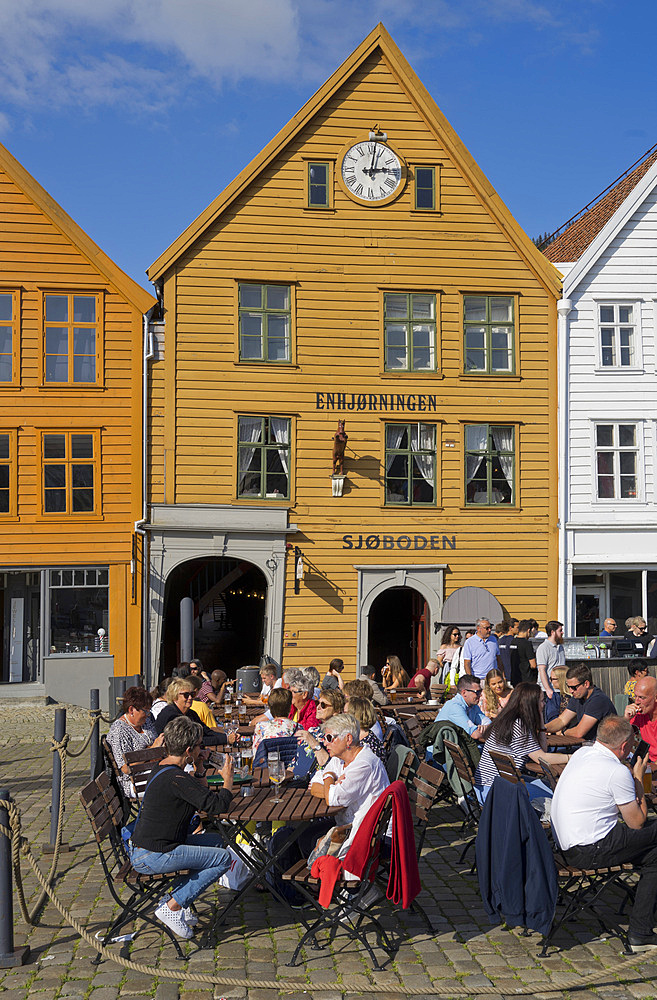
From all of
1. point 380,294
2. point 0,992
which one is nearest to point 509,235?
point 380,294

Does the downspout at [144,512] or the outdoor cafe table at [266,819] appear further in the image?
the downspout at [144,512]

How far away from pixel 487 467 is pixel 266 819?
1448 centimetres

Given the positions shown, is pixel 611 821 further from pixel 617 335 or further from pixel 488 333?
pixel 617 335

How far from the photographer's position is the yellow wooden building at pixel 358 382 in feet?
62.0

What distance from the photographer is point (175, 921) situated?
6.40m

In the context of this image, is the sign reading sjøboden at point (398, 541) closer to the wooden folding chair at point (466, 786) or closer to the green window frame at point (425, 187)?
the green window frame at point (425, 187)

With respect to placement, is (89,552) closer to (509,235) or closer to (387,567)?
(387,567)

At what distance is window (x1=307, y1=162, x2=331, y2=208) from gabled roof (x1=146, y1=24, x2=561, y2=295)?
0.81 metres

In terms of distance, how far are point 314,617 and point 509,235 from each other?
9367 millimetres

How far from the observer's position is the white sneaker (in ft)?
21.0

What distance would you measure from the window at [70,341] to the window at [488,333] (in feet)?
26.1

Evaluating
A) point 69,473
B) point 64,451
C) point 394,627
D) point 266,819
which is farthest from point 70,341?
point 266,819

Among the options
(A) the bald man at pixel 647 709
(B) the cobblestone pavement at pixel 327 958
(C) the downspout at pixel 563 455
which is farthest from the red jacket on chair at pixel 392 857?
(C) the downspout at pixel 563 455

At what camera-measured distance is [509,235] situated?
792 inches
